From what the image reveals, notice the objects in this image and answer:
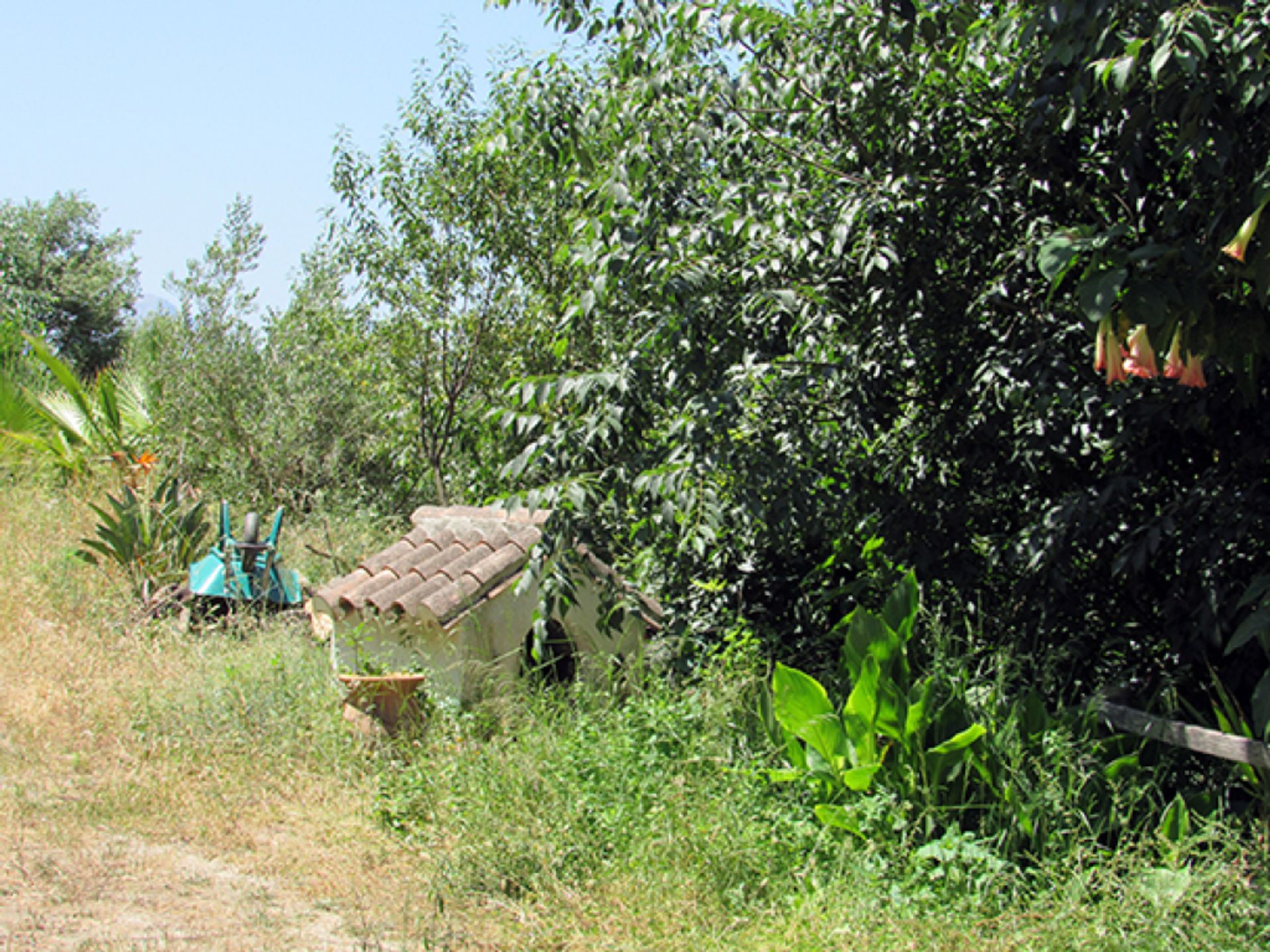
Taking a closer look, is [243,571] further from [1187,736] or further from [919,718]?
[1187,736]

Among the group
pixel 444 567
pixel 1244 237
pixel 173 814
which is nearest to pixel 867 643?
pixel 1244 237

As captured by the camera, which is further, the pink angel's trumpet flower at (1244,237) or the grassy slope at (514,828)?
the grassy slope at (514,828)

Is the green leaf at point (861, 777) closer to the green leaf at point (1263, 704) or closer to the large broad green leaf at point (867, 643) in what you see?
the large broad green leaf at point (867, 643)

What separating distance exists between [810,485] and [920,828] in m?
1.42

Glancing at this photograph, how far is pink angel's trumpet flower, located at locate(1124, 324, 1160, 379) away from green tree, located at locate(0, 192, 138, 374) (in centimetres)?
2307

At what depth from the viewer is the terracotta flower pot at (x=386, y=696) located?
5.66 meters

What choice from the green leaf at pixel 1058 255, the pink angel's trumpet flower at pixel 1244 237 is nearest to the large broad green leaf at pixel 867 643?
the green leaf at pixel 1058 255

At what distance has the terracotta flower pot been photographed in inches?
223

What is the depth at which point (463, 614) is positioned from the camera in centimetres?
586

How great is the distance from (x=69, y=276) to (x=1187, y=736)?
25.6m

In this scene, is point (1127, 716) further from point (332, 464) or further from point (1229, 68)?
point (332, 464)

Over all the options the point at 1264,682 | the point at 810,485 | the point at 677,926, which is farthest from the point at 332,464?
the point at 1264,682

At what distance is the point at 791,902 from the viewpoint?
383 centimetres

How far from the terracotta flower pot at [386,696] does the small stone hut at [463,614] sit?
0.60ft
